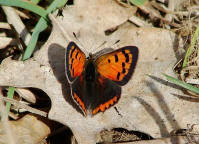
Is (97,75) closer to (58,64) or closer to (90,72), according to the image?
(90,72)

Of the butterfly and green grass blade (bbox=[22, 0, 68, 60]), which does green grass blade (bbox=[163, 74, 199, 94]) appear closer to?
the butterfly

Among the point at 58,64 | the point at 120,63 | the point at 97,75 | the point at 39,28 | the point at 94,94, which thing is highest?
the point at 39,28

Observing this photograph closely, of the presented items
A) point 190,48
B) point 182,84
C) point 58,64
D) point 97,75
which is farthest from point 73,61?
point 190,48

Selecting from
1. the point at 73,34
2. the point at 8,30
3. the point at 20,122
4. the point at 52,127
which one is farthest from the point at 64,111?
the point at 8,30

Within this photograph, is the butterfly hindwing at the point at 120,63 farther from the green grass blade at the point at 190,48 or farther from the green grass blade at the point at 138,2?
the green grass blade at the point at 138,2

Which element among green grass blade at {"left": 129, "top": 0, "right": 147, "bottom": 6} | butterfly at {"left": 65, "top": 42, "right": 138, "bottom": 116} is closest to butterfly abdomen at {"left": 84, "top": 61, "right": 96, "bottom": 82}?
butterfly at {"left": 65, "top": 42, "right": 138, "bottom": 116}

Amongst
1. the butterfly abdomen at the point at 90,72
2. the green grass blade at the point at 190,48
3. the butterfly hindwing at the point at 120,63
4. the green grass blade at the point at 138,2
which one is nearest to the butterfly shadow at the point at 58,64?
the butterfly abdomen at the point at 90,72
